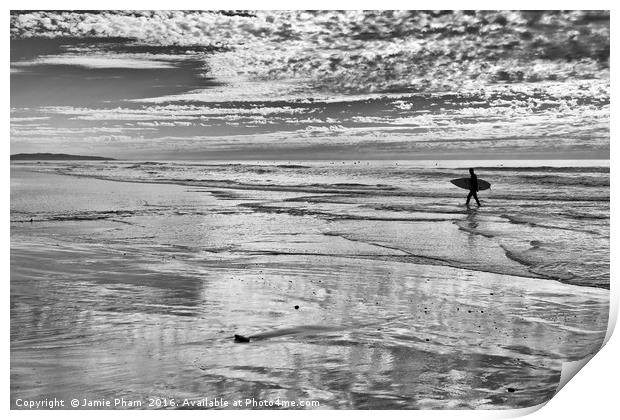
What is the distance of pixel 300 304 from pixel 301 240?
2.31m

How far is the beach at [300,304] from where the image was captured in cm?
322

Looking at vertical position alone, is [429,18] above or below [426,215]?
above

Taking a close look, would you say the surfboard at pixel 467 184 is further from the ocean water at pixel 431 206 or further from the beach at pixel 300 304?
the beach at pixel 300 304

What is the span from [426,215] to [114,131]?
465 centimetres

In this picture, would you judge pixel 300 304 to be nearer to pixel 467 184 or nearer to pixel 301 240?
pixel 301 240

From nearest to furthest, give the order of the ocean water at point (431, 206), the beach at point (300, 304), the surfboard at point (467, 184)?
the beach at point (300, 304), the ocean water at point (431, 206), the surfboard at point (467, 184)

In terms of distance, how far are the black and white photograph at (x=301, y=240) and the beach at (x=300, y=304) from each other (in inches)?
0.7

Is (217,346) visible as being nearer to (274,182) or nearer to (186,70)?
(186,70)

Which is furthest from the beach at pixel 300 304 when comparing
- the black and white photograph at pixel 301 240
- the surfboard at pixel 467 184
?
the surfboard at pixel 467 184

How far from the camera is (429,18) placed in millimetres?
4320

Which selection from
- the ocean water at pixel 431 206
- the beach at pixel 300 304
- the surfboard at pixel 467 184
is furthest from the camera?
the surfboard at pixel 467 184

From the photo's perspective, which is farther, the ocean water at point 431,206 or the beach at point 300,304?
the ocean water at point 431,206

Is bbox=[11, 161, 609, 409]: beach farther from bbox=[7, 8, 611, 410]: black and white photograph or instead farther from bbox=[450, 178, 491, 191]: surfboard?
bbox=[450, 178, 491, 191]: surfboard
